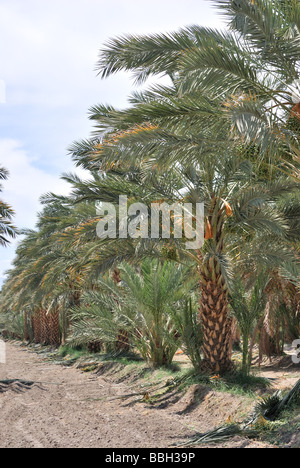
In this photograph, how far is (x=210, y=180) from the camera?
9.38 meters

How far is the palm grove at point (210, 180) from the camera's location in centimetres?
673

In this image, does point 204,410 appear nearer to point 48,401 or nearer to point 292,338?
point 48,401

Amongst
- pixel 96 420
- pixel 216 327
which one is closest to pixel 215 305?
pixel 216 327

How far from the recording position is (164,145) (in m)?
6.89

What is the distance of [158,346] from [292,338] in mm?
3634

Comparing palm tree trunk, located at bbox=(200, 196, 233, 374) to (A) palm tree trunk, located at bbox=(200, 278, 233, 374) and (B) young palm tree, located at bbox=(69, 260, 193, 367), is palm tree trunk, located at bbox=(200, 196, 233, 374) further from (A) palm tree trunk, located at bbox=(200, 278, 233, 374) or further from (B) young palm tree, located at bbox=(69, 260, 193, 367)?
(B) young palm tree, located at bbox=(69, 260, 193, 367)

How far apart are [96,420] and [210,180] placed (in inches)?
204

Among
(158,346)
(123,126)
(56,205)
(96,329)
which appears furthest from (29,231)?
(123,126)

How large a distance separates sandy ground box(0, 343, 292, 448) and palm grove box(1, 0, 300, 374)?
1574 mm

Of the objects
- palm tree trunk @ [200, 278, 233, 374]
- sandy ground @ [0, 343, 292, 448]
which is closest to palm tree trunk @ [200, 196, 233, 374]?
palm tree trunk @ [200, 278, 233, 374]

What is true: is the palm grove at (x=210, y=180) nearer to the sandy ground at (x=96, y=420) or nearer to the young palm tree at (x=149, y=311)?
the young palm tree at (x=149, y=311)

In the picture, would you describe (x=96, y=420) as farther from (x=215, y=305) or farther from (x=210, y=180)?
(x=210, y=180)

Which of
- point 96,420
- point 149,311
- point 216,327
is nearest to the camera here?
point 96,420

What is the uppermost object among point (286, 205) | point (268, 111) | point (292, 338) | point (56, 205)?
point (56, 205)
